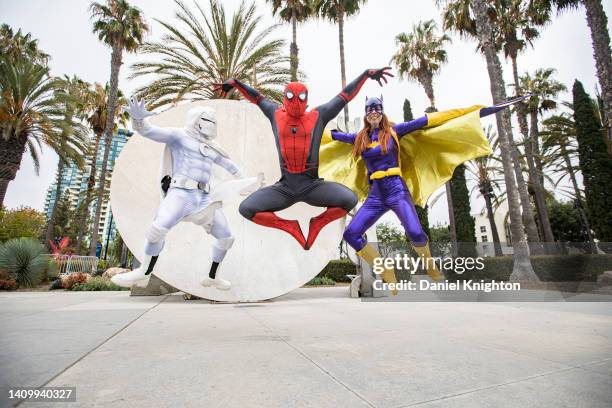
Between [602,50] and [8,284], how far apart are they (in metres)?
23.9

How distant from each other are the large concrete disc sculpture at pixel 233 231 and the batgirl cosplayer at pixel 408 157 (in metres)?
4.52

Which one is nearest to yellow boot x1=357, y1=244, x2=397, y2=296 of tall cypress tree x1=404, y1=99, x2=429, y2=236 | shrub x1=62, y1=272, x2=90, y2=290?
shrub x1=62, y1=272, x2=90, y2=290

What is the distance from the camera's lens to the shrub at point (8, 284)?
44.4 ft

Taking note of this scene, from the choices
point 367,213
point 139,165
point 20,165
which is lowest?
point 367,213

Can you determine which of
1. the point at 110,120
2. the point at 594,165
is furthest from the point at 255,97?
the point at 594,165

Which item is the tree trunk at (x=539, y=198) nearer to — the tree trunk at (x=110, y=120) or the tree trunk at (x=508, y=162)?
the tree trunk at (x=508, y=162)

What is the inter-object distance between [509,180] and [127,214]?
12.8m

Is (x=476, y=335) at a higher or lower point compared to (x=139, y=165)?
lower

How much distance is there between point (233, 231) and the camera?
895 cm

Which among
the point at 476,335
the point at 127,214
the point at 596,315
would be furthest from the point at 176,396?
the point at 127,214

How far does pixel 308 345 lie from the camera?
10.9 ft

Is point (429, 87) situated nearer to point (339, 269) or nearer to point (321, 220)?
point (339, 269)

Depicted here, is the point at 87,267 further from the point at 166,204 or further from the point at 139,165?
the point at 166,204

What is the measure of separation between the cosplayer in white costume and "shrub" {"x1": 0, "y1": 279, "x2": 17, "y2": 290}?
→ 14.0m
